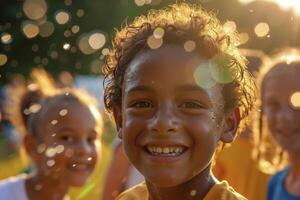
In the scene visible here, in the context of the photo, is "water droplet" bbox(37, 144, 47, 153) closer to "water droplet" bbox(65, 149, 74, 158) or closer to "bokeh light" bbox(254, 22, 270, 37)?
"water droplet" bbox(65, 149, 74, 158)

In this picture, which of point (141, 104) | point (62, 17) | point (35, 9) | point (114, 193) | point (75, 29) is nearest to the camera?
point (141, 104)

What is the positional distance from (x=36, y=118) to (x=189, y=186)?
1.92 meters

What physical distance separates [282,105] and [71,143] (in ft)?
3.82

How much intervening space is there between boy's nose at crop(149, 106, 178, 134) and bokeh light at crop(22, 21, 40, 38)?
1421 cm

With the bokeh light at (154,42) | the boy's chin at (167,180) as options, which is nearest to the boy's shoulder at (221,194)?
the boy's chin at (167,180)

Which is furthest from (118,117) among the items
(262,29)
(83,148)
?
(262,29)

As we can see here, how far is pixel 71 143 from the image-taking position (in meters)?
4.19

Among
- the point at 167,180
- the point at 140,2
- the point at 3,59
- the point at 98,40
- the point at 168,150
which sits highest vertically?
the point at 168,150

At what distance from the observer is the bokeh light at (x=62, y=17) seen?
15706 millimetres

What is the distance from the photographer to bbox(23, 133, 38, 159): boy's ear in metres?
4.45

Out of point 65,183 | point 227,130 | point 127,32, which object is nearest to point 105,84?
point 127,32

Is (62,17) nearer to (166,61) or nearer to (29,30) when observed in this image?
(29,30)

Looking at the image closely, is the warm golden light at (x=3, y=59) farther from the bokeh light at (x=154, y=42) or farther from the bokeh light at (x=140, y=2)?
the bokeh light at (x=154, y=42)

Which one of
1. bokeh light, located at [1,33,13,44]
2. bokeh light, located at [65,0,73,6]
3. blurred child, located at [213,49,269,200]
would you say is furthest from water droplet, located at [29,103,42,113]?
bokeh light, located at [1,33,13,44]
